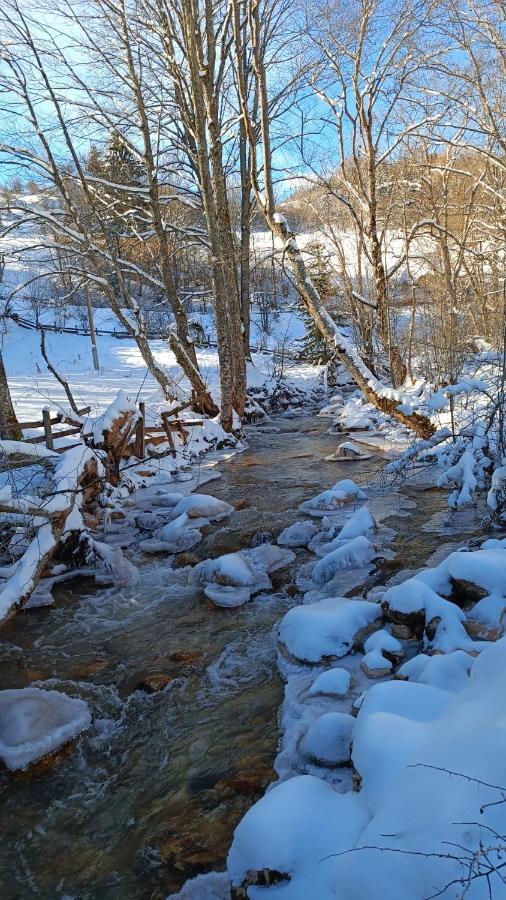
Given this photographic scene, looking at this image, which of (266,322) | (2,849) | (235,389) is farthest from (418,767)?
(266,322)

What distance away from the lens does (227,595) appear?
5.26m

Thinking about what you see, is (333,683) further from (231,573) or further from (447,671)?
(231,573)

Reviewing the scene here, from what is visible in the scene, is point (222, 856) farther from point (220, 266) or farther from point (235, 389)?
point (235, 389)

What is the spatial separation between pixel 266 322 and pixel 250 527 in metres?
30.9

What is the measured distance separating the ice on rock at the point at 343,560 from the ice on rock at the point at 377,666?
1760 mm

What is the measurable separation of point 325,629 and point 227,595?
1503mm

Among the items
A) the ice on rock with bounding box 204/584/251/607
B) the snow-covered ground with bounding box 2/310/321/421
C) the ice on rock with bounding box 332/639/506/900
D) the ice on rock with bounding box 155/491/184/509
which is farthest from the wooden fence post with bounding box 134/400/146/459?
the ice on rock with bounding box 332/639/506/900

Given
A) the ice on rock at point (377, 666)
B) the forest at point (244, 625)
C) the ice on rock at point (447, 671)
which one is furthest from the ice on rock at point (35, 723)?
the ice on rock at point (447, 671)

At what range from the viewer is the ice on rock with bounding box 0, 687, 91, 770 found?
3.32 metres

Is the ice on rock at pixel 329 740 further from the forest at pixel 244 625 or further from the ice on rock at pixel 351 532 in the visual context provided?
the ice on rock at pixel 351 532

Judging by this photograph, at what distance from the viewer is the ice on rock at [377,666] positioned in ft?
11.5

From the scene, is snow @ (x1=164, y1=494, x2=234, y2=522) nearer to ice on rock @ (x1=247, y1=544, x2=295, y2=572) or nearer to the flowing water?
the flowing water

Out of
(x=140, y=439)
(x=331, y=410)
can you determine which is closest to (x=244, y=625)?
(x=140, y=439)

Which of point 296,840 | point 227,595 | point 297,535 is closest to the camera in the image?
point 296,840
